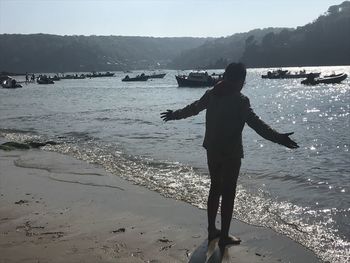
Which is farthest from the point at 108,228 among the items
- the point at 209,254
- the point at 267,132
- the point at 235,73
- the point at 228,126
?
the point at 235,73

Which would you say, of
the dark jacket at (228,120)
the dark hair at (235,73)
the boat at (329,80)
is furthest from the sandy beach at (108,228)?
the boat at (329,80)

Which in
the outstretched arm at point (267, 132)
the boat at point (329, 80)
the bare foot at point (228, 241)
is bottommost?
the bare foot at point (228, 241)

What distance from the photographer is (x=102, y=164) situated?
41.6ft

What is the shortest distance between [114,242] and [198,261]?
121 cm

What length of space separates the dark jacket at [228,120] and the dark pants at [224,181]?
0.31 feet

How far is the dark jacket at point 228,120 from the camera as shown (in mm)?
5570

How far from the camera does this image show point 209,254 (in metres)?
5.65

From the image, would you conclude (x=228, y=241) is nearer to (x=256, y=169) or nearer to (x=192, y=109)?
(x=192, y=109)

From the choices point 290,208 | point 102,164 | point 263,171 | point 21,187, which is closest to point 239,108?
point 290,208

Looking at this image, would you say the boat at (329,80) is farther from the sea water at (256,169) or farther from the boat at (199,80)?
the sea water at (256,169)

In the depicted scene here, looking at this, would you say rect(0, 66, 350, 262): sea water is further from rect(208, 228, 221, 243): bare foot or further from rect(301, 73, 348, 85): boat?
rect(301, 73, 348, 85): boat

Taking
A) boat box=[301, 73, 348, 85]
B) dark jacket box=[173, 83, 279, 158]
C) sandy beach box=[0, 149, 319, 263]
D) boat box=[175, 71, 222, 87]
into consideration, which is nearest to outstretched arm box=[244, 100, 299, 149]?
dark jacket box=[173, 83, 279, 158]

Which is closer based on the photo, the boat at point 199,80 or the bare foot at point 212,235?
the bare foot at point 212,235

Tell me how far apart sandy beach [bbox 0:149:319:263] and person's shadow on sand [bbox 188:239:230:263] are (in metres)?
0.01
